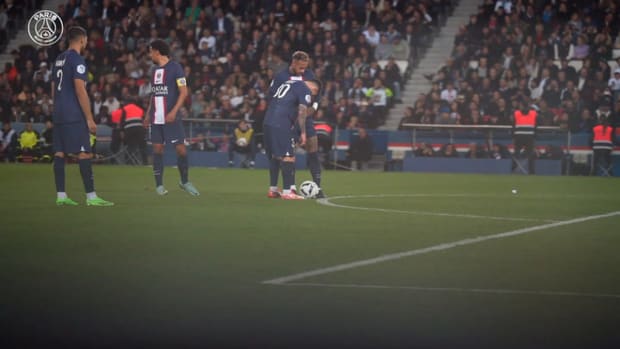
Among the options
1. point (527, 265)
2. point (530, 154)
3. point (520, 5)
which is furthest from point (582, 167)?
point (527, 265)

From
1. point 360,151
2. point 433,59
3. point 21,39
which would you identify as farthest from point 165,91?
Result: point 21,39

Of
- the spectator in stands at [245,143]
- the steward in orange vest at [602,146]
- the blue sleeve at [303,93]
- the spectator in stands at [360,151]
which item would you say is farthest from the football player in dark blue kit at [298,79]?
the spectator in stands at [245,143]

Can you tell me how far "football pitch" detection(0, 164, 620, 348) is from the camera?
17.6ft

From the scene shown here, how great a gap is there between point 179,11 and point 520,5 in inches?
445

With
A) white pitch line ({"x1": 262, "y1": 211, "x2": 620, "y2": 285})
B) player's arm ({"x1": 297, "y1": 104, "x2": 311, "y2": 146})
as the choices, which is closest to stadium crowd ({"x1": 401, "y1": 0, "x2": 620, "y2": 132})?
player's arm ({"x1": 297, "y1": 104, "x2": 311, "y2": 146})

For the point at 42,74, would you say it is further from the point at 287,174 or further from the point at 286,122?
the point at 287,174

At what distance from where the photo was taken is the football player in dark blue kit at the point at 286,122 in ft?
49.2

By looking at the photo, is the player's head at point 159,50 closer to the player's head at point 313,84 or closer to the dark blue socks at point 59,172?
the player's head at point 313,84

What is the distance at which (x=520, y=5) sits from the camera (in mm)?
30750

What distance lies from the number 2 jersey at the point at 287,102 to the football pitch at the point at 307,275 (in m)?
1.59

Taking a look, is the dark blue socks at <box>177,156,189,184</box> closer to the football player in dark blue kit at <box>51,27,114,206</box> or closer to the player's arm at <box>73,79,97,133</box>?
the football player in dark blue kit at <box>51,27,114,206</box>

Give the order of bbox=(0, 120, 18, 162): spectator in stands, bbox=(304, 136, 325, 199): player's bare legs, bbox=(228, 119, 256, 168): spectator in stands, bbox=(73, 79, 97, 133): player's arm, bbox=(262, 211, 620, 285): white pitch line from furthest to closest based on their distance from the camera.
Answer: bbox=(0, 120, 18, 162): spectator in stands
bbox=(228, 119, 256, 168): spectator in stands
bbox=(304, 136, 325, 199): player's bare legs
bbox=(73, 79, 97, 133): player's arm
bbox=(262, 211, 620, 285): white pitch line

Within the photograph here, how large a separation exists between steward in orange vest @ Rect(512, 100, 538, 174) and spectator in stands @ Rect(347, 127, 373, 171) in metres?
3.73

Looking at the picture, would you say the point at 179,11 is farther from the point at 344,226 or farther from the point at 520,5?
the point at 344,226
